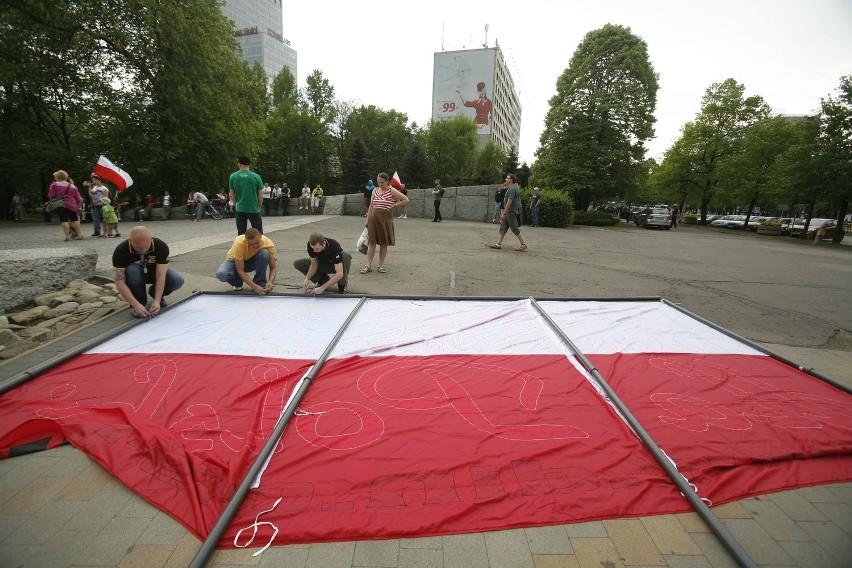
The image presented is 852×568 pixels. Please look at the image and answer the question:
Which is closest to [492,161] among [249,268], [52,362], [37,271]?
[249,268]

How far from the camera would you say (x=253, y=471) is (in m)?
2.08

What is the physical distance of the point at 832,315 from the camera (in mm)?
5941

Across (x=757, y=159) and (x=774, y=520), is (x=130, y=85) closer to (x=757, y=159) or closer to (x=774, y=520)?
(x=774, y=520)

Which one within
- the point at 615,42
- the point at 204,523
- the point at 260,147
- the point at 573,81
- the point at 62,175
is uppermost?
the point at 615,42

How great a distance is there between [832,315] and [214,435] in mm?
8336

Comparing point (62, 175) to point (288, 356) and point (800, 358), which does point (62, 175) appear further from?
point (800, 358)

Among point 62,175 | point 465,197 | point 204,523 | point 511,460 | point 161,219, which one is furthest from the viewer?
point 465,197

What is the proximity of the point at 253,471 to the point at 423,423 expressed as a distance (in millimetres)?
1072

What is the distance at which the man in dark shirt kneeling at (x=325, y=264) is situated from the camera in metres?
5.24

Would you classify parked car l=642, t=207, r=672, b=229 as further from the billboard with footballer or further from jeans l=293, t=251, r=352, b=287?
the billboard with footballer

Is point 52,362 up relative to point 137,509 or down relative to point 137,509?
up

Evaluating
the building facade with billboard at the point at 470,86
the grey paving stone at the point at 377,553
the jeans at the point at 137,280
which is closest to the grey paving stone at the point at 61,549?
the grey paving stone at the point at 377,553

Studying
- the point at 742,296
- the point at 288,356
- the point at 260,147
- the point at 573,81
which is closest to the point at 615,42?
the point at 573,81

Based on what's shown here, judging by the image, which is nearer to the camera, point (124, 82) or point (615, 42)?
point (124, 82)
